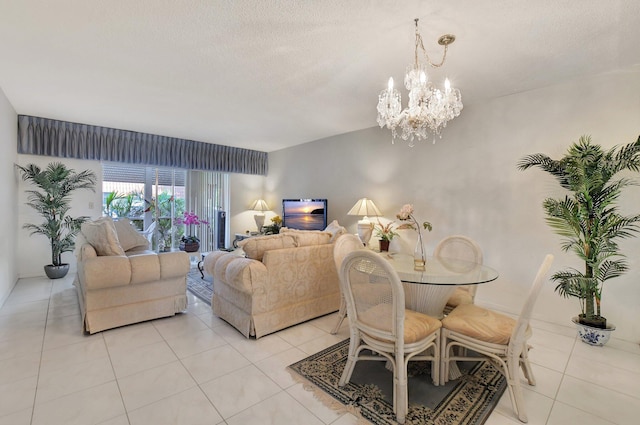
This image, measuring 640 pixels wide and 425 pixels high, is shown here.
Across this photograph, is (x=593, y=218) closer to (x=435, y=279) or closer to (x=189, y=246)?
(x=435, y=279)

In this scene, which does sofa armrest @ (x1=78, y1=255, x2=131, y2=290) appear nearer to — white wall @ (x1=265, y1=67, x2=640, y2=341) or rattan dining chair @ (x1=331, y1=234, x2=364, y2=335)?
rattan dining chair @ (x1=331, y1=234, x2=364, y2=335)

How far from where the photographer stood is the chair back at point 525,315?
1.59 m

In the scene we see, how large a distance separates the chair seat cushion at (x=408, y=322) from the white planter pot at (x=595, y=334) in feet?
5.81

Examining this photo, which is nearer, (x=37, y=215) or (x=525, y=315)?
(x=525, y=315)

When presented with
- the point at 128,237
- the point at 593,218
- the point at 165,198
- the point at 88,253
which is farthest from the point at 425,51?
the point at 165,198

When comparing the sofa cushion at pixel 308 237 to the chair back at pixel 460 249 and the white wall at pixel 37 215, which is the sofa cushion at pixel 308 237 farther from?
the white wall at pixel 37 215

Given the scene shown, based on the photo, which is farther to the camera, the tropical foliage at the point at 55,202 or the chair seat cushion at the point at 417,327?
the tropical foliage at the point at 55,202

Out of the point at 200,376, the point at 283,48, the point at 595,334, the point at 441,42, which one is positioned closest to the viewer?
the point at 200,376

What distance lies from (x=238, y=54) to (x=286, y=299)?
2220mm

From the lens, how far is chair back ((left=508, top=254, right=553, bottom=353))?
1.59 meters

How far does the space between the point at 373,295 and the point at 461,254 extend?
1355mm

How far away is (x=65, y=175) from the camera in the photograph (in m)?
4.28

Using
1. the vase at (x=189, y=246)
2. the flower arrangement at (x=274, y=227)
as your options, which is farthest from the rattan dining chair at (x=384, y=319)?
the flower arrangement at (x=274, y=227)

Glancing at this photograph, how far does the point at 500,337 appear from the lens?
68.2 inches
